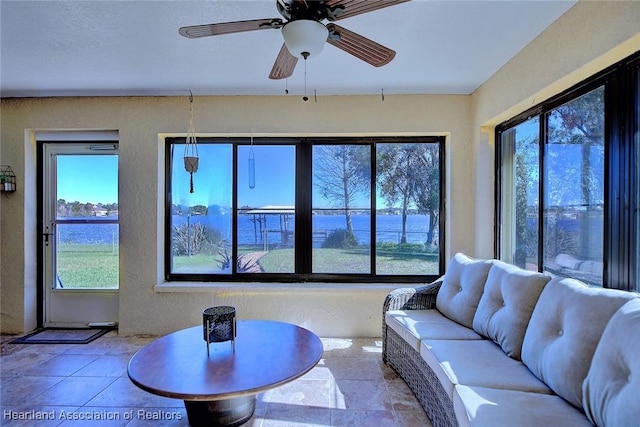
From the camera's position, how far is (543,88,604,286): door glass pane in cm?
204

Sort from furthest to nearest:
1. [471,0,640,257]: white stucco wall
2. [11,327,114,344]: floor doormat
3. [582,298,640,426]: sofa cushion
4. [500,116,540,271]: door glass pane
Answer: [11,327,114,344]: floor doormat
[500,116,540,271]: door glass pane
[471,0,640,257]: white stucco wall
[582,298,640,426]: sofa cushion

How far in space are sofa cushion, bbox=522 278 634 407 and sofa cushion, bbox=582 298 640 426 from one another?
52 millimetres

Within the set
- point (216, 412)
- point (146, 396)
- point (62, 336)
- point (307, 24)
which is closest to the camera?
point (307, 24)

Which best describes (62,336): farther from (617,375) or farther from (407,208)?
(617,375)

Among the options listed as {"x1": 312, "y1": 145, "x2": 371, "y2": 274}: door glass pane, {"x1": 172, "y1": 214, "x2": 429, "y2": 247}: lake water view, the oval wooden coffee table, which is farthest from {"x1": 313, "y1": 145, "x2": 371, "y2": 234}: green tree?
the oval wooden coffee table

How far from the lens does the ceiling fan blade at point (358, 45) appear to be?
1592 mm

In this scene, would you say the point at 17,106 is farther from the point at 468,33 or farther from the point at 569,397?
the point at 569,397

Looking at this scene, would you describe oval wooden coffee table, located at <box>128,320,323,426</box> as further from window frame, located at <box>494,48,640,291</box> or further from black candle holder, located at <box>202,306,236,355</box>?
window frame, located at <box>494,48,640,291</box>

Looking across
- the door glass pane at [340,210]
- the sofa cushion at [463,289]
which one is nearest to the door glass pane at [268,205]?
the door glass pane at [340,210]

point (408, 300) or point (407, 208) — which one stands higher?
point (407, 208)

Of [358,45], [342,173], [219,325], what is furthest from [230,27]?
[342,173]

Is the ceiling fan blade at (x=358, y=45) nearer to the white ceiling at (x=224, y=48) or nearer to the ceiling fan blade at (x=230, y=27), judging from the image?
the ceiling fan blade at (x=230, y=27)

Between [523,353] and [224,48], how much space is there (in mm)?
2795

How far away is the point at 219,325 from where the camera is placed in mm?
2094
